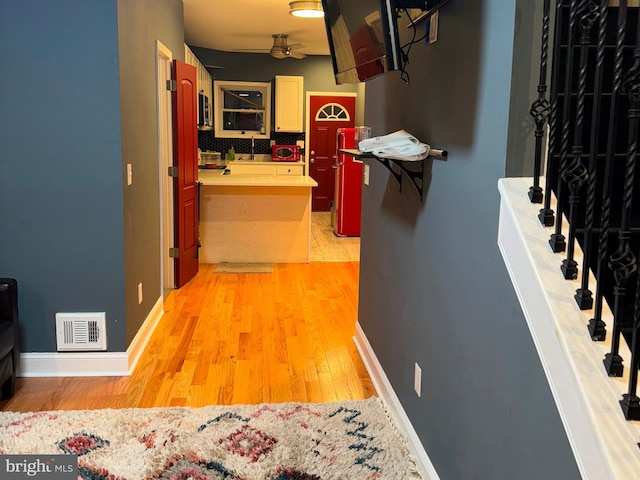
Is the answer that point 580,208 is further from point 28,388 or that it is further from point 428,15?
point 28,388

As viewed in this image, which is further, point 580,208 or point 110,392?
point 110,392

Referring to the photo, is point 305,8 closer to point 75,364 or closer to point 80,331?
point 80,331

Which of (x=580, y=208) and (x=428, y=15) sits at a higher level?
(x=428, y=15)

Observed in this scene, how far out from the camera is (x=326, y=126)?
30.7ft

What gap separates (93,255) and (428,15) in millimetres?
2147

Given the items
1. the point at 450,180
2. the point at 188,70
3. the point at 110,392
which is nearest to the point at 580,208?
the point at 450,180

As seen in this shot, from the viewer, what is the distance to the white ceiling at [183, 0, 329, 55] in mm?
5680

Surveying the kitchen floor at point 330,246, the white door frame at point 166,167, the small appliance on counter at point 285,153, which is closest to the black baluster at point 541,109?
the white door frame at point 166,167

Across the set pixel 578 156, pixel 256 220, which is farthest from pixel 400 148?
pixel 256 220

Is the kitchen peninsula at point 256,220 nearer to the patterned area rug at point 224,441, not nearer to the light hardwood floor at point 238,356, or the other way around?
the light hardwood floor at point 238,356

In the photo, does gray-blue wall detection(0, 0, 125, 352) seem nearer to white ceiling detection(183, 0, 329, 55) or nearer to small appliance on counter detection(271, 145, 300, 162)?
white ceiling detection(183, 0, 329, 55)

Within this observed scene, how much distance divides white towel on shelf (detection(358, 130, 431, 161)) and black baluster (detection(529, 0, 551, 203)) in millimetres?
657

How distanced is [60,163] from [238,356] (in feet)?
4.94

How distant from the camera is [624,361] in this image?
1.22 m
